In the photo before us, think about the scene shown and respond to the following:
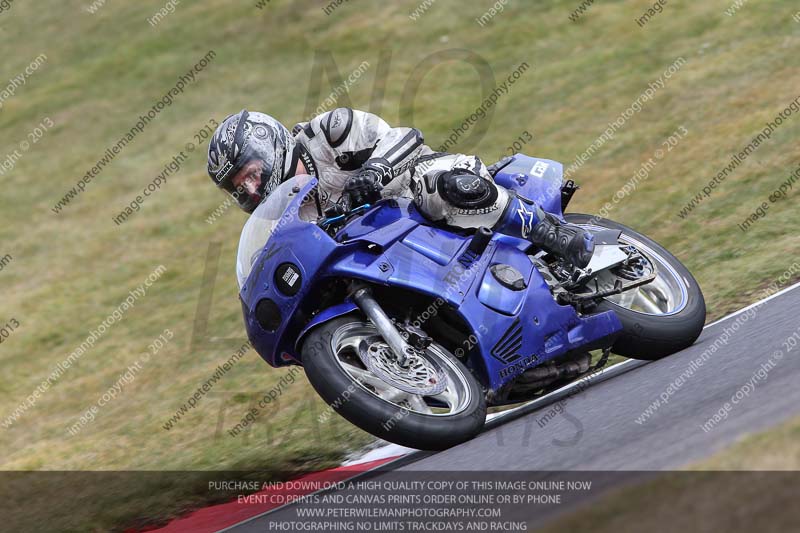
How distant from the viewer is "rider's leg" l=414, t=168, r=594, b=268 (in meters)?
5.63

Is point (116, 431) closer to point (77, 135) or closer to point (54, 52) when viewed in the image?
point (77, 135)

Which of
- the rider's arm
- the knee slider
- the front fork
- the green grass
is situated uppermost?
the rider's arm

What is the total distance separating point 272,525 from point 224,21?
17.2 metres

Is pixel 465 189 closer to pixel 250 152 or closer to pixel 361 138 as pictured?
pixel 361 138

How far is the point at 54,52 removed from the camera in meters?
21.2

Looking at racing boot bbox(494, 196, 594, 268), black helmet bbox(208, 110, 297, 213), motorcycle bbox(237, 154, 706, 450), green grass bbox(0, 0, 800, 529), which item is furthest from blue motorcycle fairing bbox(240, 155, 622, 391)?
green grass bbox(0, 0, 800, 529)

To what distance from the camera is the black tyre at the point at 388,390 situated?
483 cm

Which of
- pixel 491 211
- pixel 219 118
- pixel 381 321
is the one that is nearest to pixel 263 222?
pixel 381 321

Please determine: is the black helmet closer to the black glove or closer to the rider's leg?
the black glove

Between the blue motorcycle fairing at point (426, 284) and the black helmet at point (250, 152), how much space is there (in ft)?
1.13

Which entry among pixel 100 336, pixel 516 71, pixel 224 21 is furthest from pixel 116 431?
pixel 224 21

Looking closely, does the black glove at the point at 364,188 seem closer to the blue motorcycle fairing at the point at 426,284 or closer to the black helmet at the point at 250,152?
the blue motorcycle fairing at the point at 426,284

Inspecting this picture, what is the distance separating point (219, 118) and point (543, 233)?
12.5 m

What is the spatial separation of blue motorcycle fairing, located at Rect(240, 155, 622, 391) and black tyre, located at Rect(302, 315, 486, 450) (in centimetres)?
15
